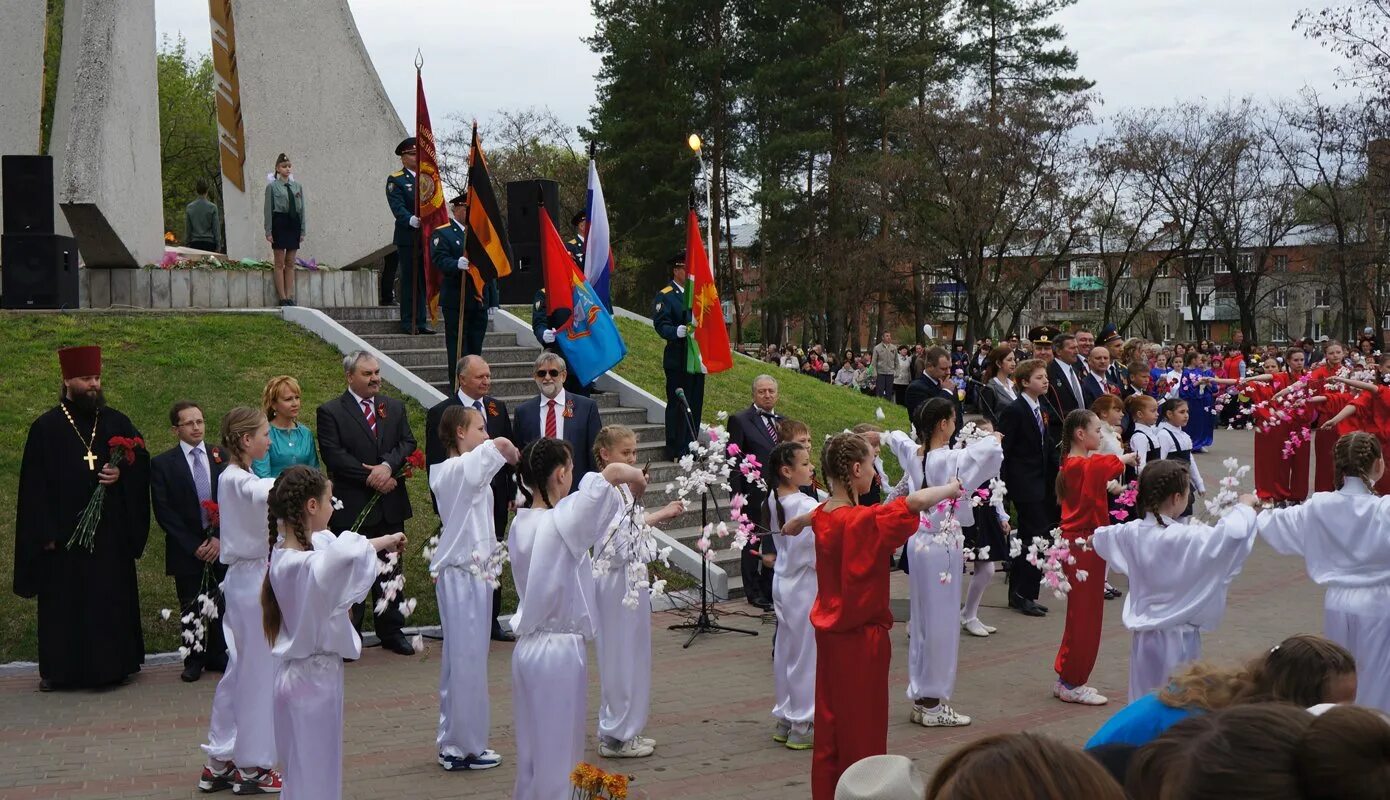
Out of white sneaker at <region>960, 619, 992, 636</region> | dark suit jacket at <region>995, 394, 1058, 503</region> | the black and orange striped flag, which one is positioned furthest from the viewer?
the black and orange striped flag

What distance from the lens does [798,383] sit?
70.8 ft

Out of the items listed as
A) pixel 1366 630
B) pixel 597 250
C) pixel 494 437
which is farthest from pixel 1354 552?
pixel 597 250

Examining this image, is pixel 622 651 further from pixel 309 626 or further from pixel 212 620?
pixel 212 620

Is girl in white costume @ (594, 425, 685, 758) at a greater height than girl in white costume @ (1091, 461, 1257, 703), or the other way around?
girl in white costume @ (1091, 461, 1257, 703)

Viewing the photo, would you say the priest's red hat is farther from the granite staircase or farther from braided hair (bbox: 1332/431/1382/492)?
braided hair (bbox: 1332/431/1382/492)

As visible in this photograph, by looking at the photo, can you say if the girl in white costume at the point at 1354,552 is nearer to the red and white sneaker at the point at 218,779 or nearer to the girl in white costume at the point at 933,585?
the girl in white costume at the point at 933,585

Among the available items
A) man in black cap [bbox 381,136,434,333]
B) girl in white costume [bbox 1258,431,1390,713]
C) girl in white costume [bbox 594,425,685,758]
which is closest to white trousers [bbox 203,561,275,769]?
girl in white costume [bbox 594,425,685,758]

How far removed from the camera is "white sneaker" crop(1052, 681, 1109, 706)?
27.6 feet

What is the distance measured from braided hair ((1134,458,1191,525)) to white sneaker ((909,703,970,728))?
6.63 ft

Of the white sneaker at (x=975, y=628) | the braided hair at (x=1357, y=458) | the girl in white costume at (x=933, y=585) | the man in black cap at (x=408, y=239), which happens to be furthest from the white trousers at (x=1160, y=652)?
the man in black cap at (x=408, y=239)

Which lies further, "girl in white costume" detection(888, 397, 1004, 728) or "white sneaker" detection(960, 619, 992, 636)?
"white sneaker" detection(960, 619, 992, 636)

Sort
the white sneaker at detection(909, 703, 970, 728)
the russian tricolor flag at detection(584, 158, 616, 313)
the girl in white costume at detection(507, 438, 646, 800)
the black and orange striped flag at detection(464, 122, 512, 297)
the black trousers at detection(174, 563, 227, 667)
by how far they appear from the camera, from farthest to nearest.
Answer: the russian tricolor flag at detection(584, 158, 616, 313) < the black and orange striped flag at detection(464, 122, 512, 297) < the black trousers at detection(174, 563, 227, 667) < the white sneaker at detection(909, 703, 970, 728) < the girl in white costume at detection(507, 438, 646, 800)

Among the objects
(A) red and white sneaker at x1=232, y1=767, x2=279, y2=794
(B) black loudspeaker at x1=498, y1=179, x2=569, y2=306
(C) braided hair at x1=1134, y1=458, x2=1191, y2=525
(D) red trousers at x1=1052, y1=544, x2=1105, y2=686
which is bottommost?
(A) red and white sneaker at x1=232, y1=767, x2=279, y2=794

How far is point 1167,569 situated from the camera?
656 centimetres
